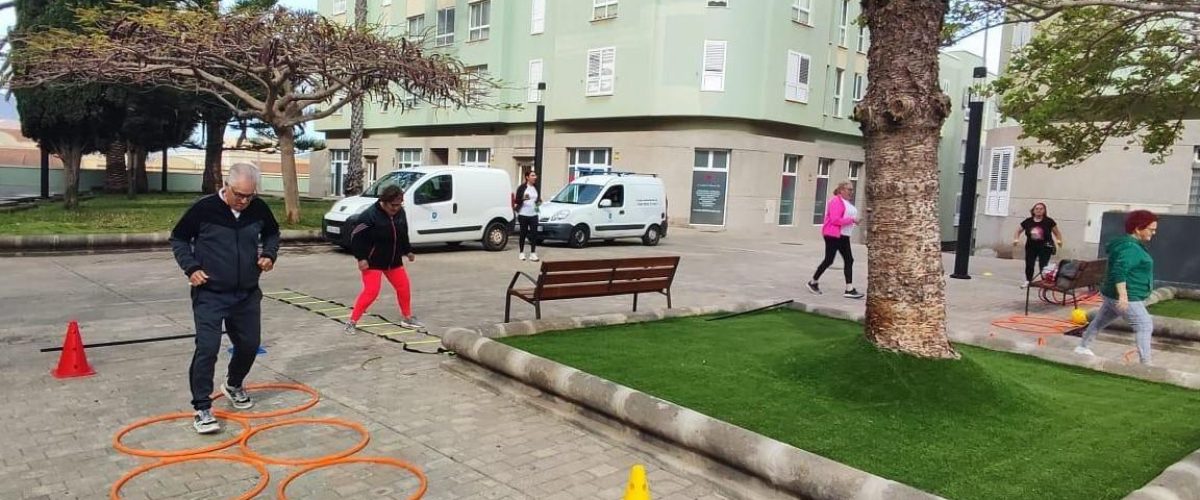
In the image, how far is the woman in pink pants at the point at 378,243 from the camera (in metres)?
7.85

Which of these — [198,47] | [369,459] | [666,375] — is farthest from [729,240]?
[369,459]

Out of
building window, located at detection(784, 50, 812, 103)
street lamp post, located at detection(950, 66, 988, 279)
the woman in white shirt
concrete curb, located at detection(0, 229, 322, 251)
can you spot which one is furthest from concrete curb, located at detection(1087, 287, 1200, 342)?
building window, located at detection(784, 50, 812, 103)

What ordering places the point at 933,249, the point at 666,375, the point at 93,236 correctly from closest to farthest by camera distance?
the point at 933,249
the point at 666,375
the point at 93,236

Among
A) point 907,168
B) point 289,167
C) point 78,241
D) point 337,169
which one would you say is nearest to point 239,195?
point 907,168

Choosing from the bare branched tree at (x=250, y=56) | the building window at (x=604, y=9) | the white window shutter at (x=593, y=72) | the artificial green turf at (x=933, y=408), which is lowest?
the artificial green turf at (x=933, y=408)

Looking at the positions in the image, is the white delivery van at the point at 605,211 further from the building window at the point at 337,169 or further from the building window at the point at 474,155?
the building window at the point at 337,169

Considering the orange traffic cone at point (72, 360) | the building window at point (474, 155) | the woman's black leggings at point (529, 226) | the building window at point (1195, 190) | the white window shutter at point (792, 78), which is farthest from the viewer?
the building window at point (474, 155)

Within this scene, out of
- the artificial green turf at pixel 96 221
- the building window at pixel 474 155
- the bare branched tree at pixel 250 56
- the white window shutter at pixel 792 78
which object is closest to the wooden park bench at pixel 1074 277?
the bare branched tree at pixel 250 56

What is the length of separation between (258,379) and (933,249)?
202 inches

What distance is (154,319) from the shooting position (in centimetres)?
832

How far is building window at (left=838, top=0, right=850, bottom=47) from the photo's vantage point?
3150 cm

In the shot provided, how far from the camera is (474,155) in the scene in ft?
118

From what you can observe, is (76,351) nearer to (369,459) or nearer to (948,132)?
(369,459)

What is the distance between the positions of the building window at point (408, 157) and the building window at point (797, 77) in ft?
62.6
